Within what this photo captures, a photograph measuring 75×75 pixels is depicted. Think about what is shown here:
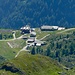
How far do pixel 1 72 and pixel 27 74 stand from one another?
1314cm

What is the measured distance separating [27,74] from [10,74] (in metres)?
8.61

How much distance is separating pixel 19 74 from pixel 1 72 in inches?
357

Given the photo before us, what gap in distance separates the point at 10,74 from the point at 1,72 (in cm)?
459

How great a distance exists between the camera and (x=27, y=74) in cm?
19988

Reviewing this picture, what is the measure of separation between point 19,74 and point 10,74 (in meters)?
4.52

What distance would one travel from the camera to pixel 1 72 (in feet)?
643

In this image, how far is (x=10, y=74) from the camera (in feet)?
648

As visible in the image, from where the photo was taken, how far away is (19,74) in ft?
652

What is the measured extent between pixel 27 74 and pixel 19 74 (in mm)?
4097
